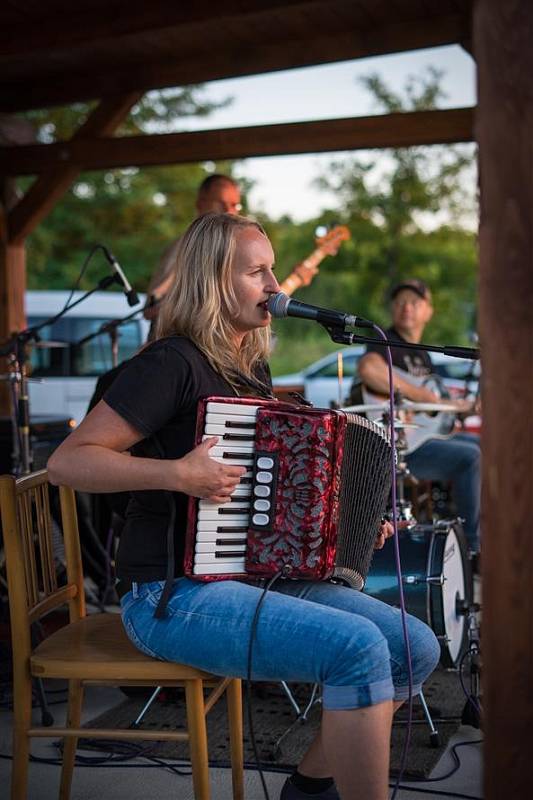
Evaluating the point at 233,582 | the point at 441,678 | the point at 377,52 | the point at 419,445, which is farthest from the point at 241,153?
the point at 233,582

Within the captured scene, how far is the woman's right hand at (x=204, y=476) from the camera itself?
1985mm

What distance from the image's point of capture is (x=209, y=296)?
2.28 metres

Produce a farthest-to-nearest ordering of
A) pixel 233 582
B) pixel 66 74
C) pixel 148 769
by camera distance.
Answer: pixel 66 74
pixel 148 769
pixel 233 582

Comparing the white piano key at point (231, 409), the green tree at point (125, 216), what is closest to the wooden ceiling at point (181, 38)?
the white piano key at point (231, 409)

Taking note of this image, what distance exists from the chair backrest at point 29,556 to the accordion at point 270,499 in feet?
1.45

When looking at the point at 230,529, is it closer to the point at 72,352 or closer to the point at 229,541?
the point at 229,541

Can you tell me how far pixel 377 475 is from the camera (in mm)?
2307

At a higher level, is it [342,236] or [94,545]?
[342,236]

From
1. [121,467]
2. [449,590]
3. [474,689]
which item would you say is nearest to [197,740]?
[121,467]

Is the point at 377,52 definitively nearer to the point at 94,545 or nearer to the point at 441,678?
the point at 94,545

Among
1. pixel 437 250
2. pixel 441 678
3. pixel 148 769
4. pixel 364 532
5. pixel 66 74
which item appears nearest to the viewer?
pixel 364 532

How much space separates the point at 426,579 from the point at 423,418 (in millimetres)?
1836

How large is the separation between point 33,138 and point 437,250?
10.3 metres

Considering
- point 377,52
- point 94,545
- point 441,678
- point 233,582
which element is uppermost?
point 377,52
